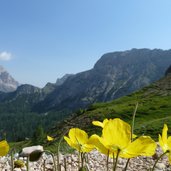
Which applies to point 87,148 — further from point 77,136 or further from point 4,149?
point 4,149

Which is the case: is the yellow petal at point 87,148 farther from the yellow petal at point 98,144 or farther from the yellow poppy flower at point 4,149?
the yellow poppy flower at point 4,149

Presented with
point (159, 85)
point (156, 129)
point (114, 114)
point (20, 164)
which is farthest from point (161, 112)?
point (20, 164)

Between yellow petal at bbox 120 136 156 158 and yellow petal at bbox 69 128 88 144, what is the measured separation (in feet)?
1.43

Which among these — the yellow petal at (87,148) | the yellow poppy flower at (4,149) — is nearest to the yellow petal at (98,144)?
the yellow petal at (87,148)

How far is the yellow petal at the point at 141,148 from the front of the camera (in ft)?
4.37

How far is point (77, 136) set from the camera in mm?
1866

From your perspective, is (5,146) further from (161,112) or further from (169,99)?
(169,99)

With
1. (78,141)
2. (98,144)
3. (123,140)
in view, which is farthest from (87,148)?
(123,140)

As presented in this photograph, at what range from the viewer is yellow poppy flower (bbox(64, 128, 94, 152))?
1761 millimetres

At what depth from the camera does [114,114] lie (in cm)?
5991

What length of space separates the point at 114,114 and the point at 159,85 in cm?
3168

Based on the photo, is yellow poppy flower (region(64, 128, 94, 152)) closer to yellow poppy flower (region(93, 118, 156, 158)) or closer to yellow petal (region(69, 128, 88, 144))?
yellow petal (region(69, 128, 88, 144))

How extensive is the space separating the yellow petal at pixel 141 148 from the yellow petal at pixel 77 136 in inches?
17.1

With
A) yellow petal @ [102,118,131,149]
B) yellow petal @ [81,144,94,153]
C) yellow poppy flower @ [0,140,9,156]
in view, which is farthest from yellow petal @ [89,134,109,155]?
yellow poppy flower @ [0,140,9,156]
